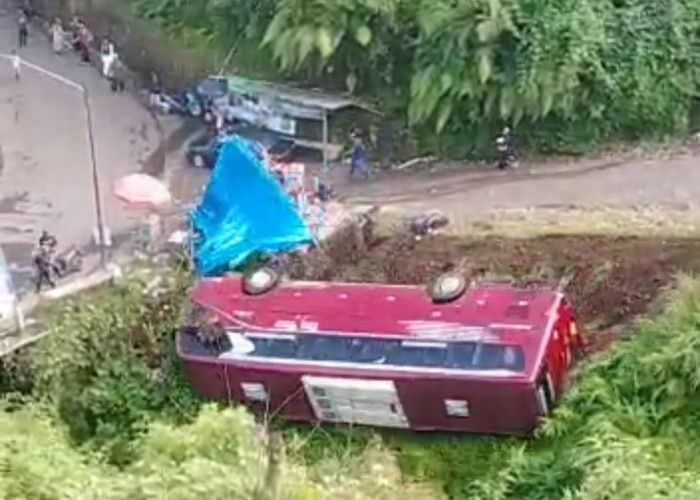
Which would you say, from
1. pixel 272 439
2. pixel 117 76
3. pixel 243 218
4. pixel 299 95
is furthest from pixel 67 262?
pixel 272 439

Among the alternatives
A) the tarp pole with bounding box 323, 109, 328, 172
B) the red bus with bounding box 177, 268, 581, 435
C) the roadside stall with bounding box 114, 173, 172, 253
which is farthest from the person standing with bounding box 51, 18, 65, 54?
the red bus with bounding box 177, 268, 581, 435

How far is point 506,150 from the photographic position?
27578 millimetres

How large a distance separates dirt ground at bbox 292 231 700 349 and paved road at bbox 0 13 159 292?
508 centimetres

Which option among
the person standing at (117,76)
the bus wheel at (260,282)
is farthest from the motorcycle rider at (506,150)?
the person standing at (117,76)

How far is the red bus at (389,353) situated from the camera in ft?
69.6

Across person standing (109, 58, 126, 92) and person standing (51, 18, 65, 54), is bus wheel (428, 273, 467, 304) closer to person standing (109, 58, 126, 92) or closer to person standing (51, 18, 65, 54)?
person standing (109, 58, 126, 92)

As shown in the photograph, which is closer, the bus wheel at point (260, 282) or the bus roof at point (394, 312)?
the bus roof at point (394, 312)

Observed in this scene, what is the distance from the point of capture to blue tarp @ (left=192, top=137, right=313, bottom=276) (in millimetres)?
25219

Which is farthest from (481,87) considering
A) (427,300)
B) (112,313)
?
(112,313)

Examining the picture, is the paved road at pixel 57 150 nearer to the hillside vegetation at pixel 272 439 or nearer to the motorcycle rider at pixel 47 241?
the motorcycle rider at pixel 47 241

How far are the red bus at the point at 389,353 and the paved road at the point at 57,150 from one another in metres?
5.63

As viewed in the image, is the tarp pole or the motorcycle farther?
the tarp pole

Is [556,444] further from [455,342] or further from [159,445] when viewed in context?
[159,445]

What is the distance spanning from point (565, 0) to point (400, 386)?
8.82 m
